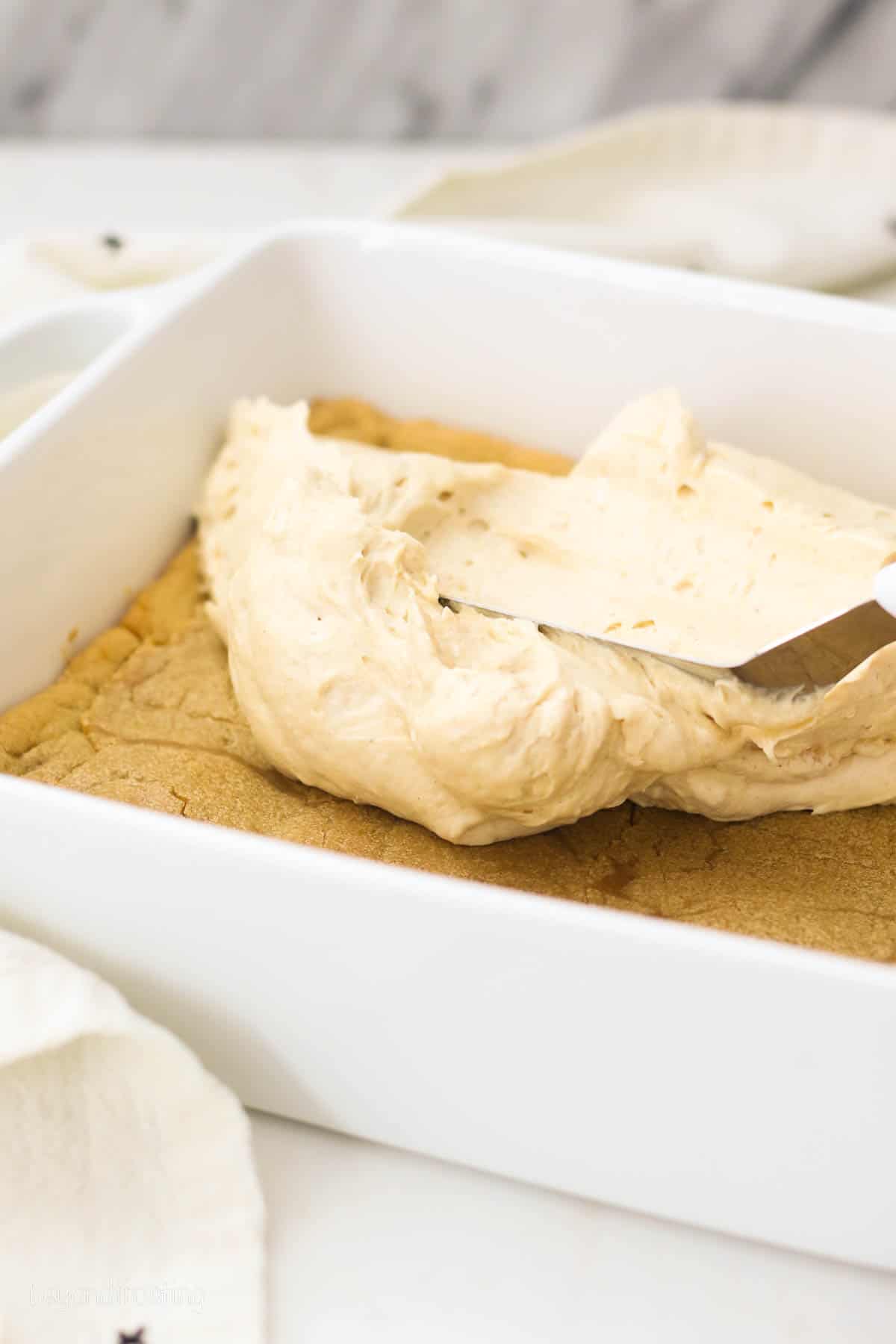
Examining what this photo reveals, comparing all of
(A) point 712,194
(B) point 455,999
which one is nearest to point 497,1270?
(B) point 455,999

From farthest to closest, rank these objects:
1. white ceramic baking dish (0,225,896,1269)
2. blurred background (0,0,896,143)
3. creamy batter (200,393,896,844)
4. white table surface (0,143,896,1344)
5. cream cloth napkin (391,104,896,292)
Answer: blurred background (0,0,896,143) < cream cloth napkin (391,104,896,292) < creamy batter (200,393,896,844) < white table surface (0,143,896,1344) < white ceramic baking dish (0,225,896,1269)

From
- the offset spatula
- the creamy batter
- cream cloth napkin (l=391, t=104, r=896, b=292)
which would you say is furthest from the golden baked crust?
cream cloth napkin (l=391, t=104, r=896, b=292)

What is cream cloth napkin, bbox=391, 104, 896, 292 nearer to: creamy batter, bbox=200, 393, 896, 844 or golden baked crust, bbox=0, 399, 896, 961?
creamy batter, bbox=200, 393, 896, 844

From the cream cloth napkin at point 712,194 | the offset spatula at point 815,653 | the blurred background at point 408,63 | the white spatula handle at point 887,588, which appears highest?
the blurred background at point 408,63

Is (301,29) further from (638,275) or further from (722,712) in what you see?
(722,712)

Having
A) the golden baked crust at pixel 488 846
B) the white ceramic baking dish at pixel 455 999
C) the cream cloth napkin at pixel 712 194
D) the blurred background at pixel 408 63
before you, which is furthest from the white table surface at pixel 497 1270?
the blurred background at pixel 408 63

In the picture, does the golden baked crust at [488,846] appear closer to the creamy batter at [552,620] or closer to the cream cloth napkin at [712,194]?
the creamy batter at [552,620]
